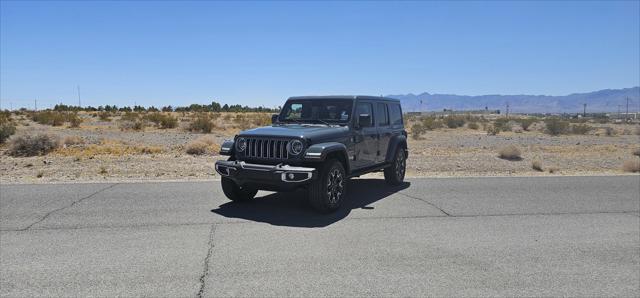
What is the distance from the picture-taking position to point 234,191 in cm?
898

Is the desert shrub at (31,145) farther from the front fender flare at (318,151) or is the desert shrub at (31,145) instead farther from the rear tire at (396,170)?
the front fender flare at (318,151)

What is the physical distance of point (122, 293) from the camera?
4.73m

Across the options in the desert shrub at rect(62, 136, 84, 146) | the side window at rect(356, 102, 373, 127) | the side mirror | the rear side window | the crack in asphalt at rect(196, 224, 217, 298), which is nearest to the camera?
the crack in asphalt at rect(196, 224, 217, 298)

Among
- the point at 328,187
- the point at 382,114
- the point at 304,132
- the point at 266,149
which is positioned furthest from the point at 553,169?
the point at 266,149

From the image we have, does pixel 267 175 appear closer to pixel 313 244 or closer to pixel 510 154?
pixel 313 244

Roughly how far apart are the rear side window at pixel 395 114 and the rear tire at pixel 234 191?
399cm

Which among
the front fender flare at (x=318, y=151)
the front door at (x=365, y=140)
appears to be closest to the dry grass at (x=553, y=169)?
the front door at (x=365, y=140)

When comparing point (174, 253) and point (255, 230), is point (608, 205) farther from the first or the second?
point (174, 253)

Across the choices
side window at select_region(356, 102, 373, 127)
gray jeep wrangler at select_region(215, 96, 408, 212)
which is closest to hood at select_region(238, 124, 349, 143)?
gray jeep wrangler at select_region(215, 96, 408, 212)

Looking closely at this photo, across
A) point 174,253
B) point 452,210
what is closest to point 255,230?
point 174,253

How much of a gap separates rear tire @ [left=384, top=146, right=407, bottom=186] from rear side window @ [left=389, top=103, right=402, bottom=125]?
623 millimetres

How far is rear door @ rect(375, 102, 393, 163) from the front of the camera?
34.7 ft

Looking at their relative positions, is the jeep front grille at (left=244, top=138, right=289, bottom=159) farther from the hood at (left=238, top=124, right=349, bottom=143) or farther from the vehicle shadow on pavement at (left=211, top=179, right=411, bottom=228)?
the vehicle shadow on pavement at (left=211, top=179, right=411, bottom=228)

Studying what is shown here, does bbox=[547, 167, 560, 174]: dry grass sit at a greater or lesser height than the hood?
lesser
